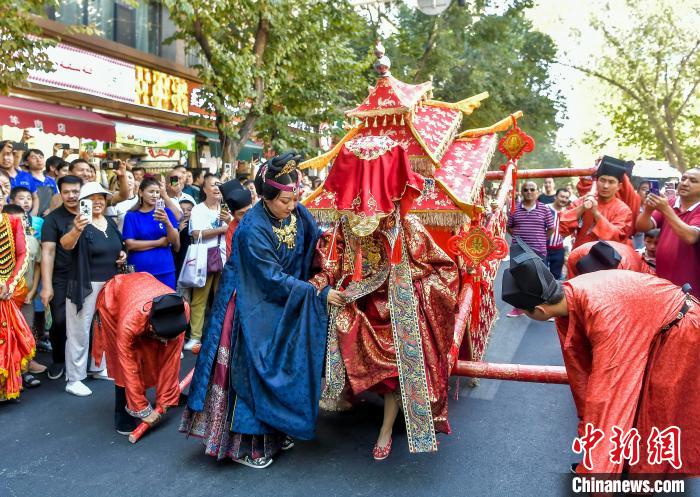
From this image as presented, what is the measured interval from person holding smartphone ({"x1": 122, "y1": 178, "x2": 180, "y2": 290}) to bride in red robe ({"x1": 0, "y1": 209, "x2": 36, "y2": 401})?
0.89 metres

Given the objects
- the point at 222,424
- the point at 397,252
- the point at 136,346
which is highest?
the point at 397,252

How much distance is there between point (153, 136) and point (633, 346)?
11.5 m

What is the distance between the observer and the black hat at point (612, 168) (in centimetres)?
470

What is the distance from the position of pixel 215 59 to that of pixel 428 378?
23.1 feet

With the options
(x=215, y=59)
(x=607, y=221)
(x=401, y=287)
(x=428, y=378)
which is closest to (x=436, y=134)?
(x=607, y=221)

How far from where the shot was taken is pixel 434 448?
10.7ft

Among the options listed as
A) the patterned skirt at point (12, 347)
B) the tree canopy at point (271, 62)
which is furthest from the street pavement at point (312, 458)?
the tree canopy at point (271, 62)

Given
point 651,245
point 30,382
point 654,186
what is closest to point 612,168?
point 651,245

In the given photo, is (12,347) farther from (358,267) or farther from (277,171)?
(358,267)

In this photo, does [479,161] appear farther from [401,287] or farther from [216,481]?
[216,481]

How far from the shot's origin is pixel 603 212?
4758 millimetres

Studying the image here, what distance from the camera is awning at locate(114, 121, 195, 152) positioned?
1144 centimetres

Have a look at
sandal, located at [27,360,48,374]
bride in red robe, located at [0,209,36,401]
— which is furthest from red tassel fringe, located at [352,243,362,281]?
sandal, located at [27,360,48,374]

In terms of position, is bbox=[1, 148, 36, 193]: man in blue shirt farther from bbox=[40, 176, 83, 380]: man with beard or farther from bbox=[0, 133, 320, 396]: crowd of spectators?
bbox=[40, 176, 83, 380]: man with beard
